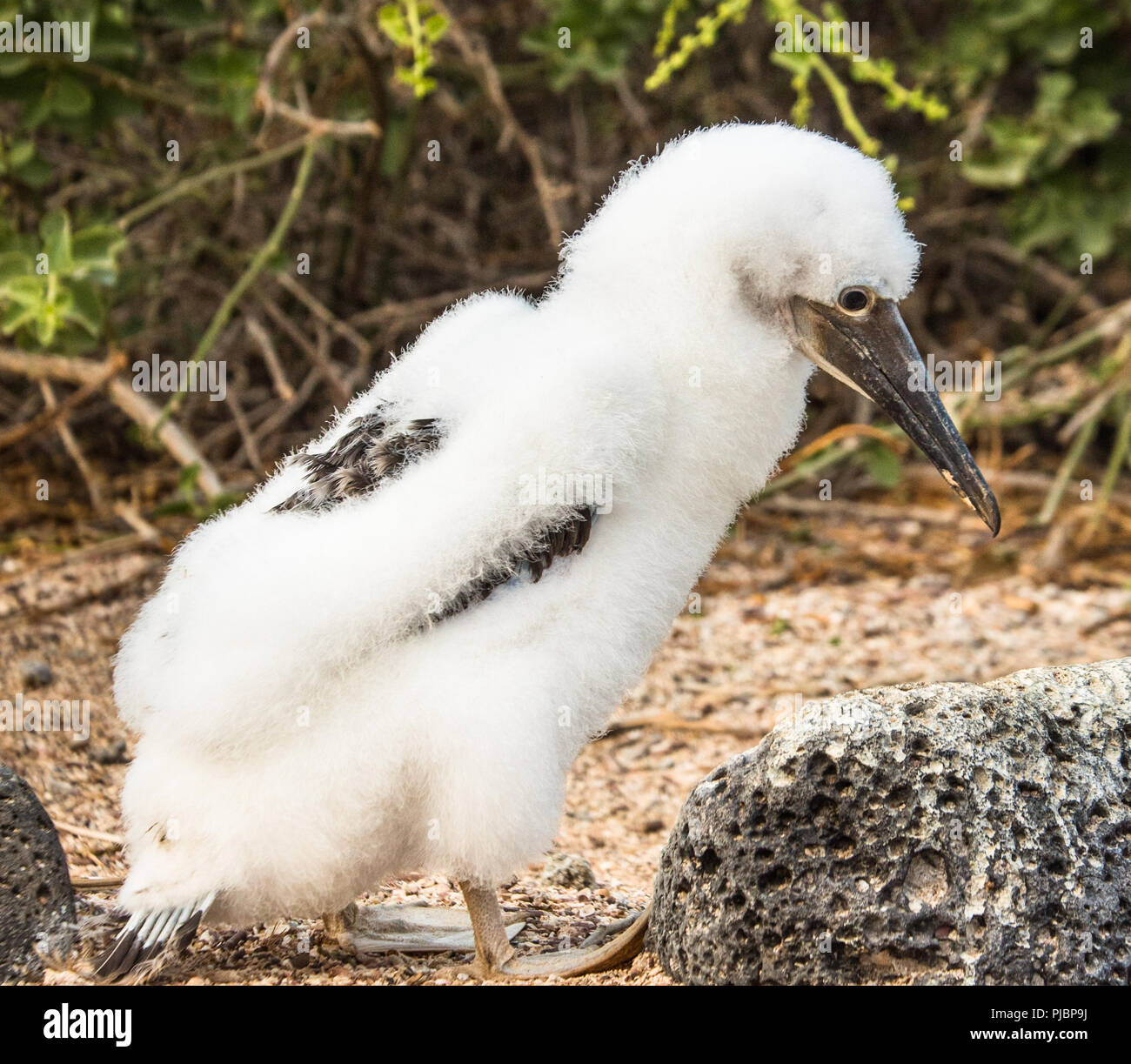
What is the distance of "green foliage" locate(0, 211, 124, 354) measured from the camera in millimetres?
3596

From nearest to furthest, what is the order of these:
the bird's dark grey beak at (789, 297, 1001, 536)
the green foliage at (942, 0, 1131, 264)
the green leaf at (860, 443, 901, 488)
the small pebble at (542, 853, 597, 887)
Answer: the bird's dark grey beak at (789, 297, 1001, 536), the small pebble at (542, 853, 597, 887), the green leaf at (860, 443, 901, 488), the green foliage at (942, 0, 1131, 264)

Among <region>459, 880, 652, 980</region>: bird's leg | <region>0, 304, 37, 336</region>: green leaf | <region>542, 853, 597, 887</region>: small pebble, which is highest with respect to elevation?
<region>0, 304, 37, 336</region>: green leaf

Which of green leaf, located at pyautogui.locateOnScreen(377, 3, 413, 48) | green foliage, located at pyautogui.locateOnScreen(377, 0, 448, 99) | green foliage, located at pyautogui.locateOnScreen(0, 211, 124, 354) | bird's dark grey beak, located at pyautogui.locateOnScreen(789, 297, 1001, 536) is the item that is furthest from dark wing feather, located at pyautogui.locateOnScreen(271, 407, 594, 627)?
green foliage, located at pyautogui.locateOnScreen(0, 211, 124, 354)

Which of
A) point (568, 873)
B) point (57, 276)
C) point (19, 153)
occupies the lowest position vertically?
point (568, 873)

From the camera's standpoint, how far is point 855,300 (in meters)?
2.42

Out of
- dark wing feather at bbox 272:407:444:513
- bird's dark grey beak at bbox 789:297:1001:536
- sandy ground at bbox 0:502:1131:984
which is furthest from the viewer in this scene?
sandy ground at bbox 0:502:1131:984

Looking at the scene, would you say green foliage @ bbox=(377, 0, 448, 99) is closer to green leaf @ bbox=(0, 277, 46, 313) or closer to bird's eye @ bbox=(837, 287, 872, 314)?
green leaf @ bbox=(0, 277, 46, 313)

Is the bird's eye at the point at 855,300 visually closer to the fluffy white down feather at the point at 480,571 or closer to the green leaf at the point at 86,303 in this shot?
the fluffy white down feather at the point at 480,571

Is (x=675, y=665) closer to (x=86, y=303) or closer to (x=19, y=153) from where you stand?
(x=86, y=303)

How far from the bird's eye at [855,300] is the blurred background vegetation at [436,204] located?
4.39 feet

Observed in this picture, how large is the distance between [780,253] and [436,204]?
11.9 ft

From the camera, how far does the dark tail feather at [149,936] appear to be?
2.20 metres

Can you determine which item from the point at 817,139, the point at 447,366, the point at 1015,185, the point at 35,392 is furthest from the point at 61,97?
the point at 1015,185

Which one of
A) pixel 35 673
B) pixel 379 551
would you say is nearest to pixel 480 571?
pixel 379 551
